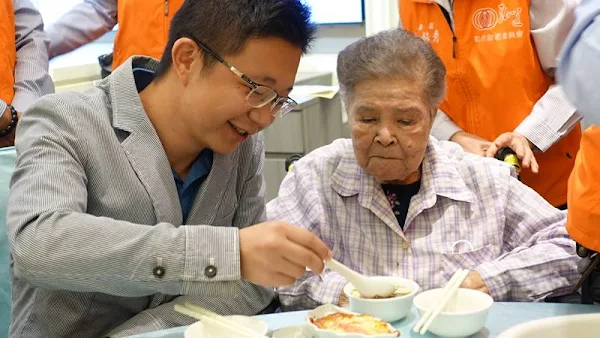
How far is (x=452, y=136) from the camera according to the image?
2.44 metres

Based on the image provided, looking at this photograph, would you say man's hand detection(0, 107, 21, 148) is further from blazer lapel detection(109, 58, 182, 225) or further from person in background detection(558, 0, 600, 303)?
person in background detection(558, 0, 600, 303)

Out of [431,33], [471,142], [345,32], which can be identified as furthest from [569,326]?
[345,32]

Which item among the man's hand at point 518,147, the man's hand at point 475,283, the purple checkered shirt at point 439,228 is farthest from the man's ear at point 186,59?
the man's hand at point 518,147

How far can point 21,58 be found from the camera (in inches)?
115

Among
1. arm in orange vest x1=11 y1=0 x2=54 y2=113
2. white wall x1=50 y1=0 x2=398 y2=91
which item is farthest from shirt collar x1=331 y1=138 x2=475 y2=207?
white wall x1=50 y1=0 x2=398 y2=91

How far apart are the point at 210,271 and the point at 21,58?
1.93 metres

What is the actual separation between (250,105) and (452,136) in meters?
1.04

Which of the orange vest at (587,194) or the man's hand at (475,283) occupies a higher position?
the orange vest at (587,194)

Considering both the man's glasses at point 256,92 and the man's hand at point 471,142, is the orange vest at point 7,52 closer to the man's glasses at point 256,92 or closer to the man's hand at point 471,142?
the man's glasses at point 256,92

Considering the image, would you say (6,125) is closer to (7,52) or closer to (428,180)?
(7,52)

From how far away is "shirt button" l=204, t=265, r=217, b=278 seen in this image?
133 centimetres

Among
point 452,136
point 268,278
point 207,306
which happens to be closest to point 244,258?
point 268,278

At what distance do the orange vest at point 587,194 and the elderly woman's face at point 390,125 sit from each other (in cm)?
54

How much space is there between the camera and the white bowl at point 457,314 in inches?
54.9
